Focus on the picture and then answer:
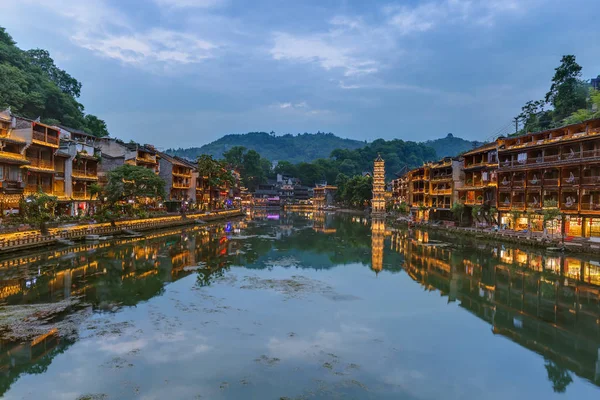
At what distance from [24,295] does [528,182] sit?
54.4 meters

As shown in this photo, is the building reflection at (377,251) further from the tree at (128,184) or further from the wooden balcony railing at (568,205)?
the tree at (128,184)

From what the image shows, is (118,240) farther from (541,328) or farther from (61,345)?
(541,328)

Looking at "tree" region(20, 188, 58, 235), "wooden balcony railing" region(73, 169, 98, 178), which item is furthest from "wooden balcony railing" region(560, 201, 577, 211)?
"wooden balcony railing" region(73, 169, 98, 178)

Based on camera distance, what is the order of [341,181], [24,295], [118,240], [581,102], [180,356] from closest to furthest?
[180,356], [24,295], [118,240], [581,102], [341,181]

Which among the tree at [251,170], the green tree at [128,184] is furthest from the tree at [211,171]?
the tree at [251,170]

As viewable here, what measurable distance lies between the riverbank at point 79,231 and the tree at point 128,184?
3720mm

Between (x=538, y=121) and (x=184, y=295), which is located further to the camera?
(x=538, y=121)

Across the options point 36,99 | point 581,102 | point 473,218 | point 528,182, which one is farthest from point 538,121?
point 36,99

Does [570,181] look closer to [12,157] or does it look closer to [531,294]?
[531,294]

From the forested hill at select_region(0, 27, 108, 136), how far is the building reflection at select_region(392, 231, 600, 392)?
63055 mm

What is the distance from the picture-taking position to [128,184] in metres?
54.3

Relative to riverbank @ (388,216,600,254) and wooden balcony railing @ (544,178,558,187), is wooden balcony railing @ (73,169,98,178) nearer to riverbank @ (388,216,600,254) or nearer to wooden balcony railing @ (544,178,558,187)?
riverbank @ (388,216,600,254)

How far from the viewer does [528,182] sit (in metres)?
50.5

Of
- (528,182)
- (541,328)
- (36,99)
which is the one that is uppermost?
(36,99)
